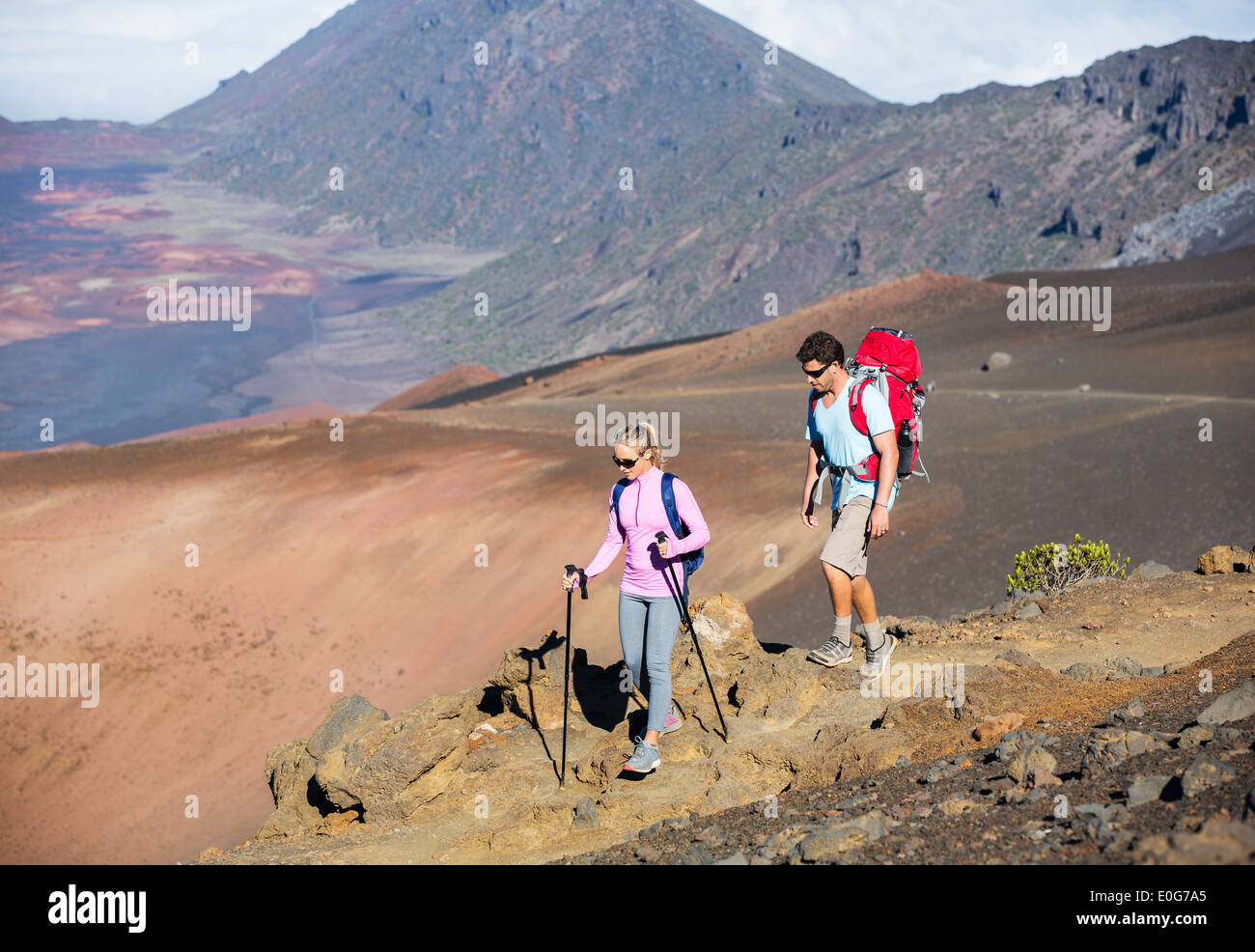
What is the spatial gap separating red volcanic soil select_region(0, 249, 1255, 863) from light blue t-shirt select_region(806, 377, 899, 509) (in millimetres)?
7319

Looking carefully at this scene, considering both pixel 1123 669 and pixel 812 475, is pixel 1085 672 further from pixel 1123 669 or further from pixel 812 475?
pixel 812 475

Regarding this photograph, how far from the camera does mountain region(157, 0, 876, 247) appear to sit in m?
140

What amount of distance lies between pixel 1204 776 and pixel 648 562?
270 cm

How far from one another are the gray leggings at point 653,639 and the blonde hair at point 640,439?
29.2 inches

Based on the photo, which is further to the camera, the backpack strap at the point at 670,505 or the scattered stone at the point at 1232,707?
the backpack strap at the point at 670,505

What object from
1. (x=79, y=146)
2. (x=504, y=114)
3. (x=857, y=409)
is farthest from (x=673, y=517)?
(x=79, y=146)

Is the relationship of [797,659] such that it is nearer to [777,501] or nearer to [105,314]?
[777,501]

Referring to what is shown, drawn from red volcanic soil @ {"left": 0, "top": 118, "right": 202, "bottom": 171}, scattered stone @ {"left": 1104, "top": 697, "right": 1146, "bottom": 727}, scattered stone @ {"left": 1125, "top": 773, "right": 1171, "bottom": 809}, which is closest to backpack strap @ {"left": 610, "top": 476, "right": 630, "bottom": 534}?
scattered stone @ {"left": 1104, "top": 697, "right": 1146, "bottom": 727}

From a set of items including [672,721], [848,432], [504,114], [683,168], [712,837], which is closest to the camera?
[712,837]

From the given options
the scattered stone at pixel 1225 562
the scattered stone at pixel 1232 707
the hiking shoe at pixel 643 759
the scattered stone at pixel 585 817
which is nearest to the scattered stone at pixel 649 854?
the scattered stone at pixel 585 817

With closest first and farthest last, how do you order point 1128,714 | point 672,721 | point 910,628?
point 1128,714
point 672,721
point 910,628

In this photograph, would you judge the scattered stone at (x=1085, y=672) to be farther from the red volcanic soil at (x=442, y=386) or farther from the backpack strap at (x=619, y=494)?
the red volcanic soil at (x=442, y=386)

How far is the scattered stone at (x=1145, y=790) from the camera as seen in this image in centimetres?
415

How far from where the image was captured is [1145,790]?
13.7 feet
